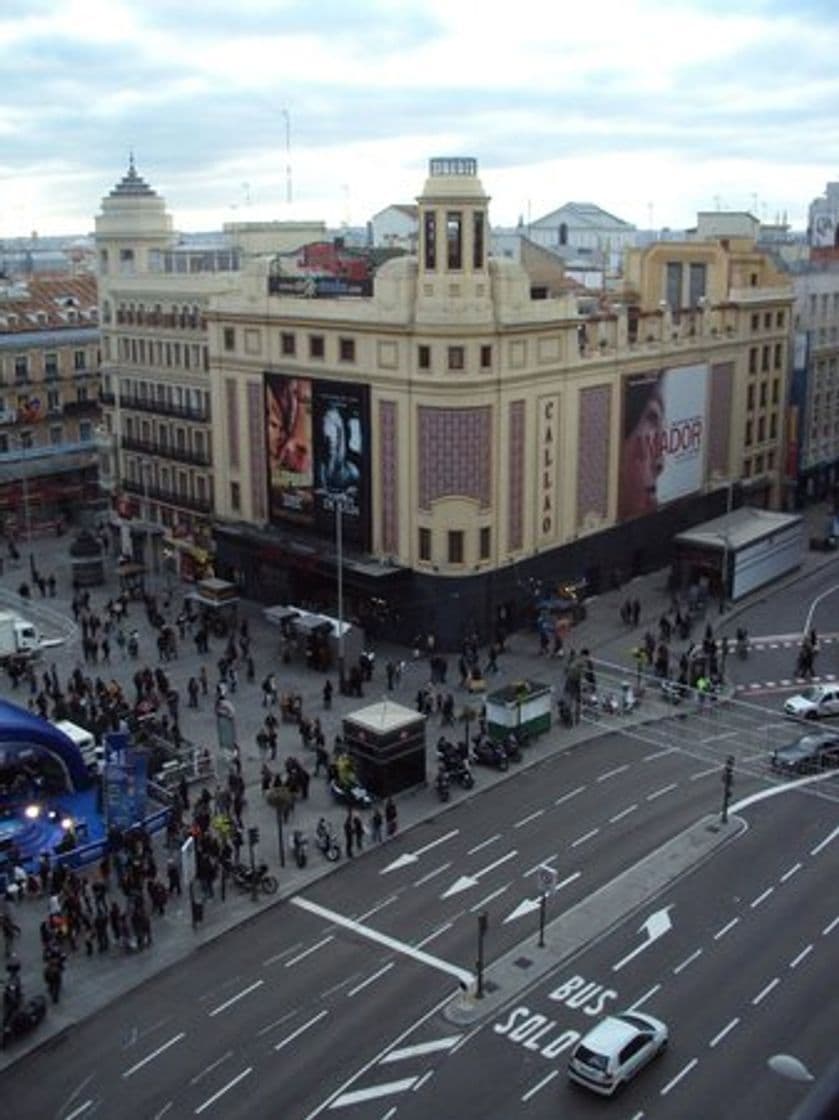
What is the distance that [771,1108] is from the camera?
93.4 feet

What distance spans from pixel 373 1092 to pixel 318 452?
39539 mm

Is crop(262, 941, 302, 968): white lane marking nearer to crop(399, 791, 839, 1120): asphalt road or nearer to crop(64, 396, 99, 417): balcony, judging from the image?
crop(399, 791, 839, 1120): asphalt road

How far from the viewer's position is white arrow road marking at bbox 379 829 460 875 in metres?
40.2

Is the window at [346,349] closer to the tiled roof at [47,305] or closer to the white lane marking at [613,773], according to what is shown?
the white lane marking at [613,773]

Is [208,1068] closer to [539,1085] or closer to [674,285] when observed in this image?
[539,1085]

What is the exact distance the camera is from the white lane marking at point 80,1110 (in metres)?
28.8

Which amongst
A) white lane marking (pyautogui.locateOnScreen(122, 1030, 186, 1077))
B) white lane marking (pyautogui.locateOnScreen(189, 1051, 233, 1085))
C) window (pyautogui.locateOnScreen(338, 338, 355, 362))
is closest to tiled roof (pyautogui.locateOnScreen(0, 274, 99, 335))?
window (pyautogui.locateOnScreen(338, 338, 355, 362))

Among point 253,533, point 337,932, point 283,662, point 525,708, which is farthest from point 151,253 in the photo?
point 337,932

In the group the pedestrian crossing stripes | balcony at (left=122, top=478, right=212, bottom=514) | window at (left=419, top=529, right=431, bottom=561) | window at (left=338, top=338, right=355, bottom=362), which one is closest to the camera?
the pedestrian crossing stripes

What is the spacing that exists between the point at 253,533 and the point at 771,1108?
44.7 m

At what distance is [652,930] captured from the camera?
36.0 meters

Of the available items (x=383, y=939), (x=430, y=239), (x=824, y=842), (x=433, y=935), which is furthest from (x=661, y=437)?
(x=383, y=939)

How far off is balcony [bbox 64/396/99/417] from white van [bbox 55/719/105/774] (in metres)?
46.3

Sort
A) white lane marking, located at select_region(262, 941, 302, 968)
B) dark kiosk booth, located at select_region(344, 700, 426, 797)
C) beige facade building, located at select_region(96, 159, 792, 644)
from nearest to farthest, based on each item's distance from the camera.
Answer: white lane marking, located at select_region(262, 941, 302, 968) < dark kiosk booth, located at select_region(344, 700, 426, 797) < beige facade building, located at select_region(96, 159, 792, 644)
